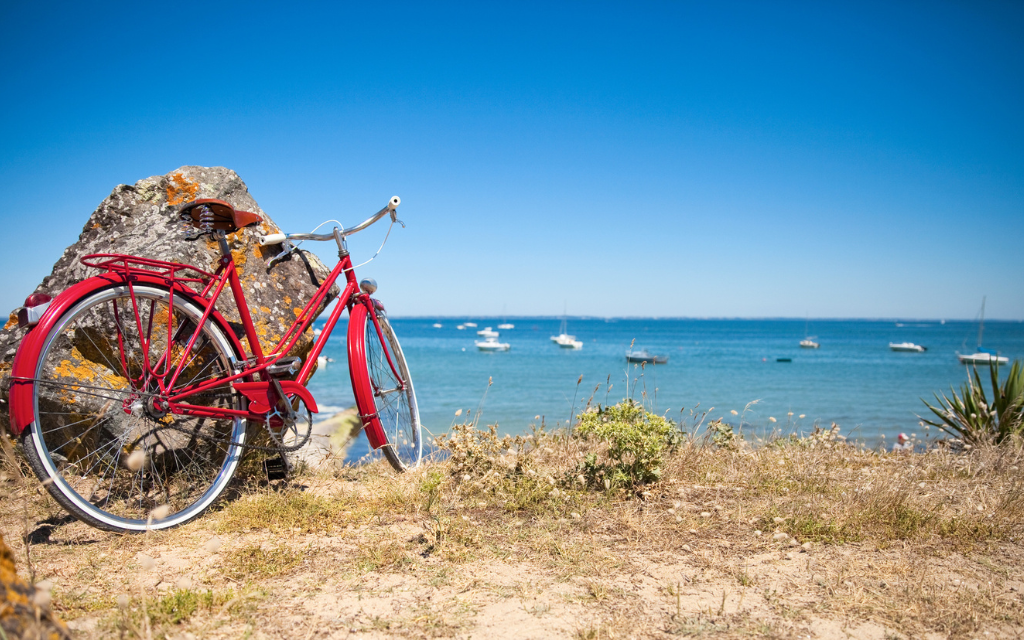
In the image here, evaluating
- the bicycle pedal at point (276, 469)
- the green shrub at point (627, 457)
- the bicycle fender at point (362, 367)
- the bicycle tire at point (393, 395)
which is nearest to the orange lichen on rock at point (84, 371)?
the bicycle pedal at point (276, 469)

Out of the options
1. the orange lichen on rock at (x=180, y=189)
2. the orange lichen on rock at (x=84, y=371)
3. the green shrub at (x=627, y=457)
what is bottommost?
the green shrub at (x=627, y=457)

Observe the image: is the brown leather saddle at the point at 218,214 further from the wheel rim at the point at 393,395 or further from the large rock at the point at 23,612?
the large rock at the point at 23,612

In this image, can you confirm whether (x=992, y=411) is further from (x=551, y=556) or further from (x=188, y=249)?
(x=188, y=249)

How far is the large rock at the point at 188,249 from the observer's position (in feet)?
13.5

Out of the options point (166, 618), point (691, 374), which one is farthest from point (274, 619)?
point (691, 374)

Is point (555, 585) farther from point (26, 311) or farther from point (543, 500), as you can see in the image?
point (26, 311)

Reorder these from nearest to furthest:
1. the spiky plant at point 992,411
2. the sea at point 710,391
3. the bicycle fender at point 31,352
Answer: the bicycle fender at point 31,352, the spiky plant at point 992,411, the sea at point 710,391

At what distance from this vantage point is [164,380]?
3609 millimetres

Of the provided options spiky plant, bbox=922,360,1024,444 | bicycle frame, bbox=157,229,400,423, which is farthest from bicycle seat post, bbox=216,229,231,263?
spiky plant, bbox=922,360,1024,444

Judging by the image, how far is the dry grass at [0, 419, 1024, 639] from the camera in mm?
2379

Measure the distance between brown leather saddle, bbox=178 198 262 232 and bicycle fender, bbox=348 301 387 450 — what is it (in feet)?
3.28

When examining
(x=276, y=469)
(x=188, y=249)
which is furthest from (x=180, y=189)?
(x=276, y=469)

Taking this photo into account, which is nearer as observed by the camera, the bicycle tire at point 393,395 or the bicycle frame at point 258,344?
the bicycle frame at point 258,344

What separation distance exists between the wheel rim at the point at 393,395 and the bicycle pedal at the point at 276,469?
79 centimetres
